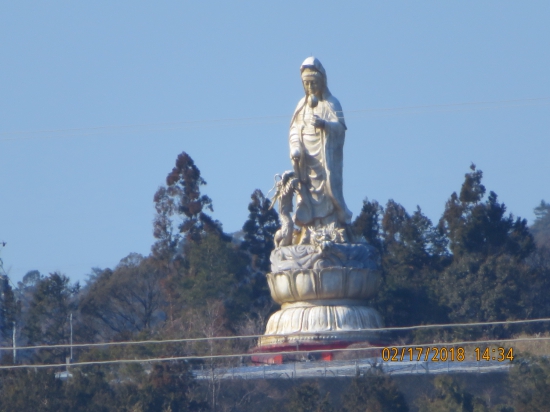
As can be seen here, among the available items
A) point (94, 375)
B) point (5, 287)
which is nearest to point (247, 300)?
point (5, 287)

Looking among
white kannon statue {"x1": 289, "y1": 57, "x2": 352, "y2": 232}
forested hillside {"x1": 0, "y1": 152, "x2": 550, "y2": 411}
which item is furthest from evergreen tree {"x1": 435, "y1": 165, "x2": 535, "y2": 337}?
white kannon statue {"x1": 289, "y1": 57, "x2": 352, "y2": 232}

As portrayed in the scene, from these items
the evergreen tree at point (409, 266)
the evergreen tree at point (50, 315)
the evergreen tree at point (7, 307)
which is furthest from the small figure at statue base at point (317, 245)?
the evergreen tree at point (7, 307)

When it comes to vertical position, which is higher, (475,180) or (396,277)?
(475,180)

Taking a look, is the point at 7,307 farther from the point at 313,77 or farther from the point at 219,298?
the point at 313,77

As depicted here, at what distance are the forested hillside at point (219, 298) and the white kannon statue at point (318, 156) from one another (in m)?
2.67

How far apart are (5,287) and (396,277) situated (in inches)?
311

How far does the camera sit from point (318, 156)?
66.4 feet

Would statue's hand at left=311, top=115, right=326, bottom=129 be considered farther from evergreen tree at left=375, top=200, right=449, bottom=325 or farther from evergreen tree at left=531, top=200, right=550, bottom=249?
evergreen tree at left=531, top=200, right=550, bottom=249

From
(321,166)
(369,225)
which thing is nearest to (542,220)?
(369,225)

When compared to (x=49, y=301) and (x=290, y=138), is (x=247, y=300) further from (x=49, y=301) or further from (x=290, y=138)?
(x=290, y=138)

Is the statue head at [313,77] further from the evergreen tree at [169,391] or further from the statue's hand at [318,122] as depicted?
the evergreen tree at [169,391]

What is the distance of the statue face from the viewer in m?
20.1

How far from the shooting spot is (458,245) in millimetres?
26594
